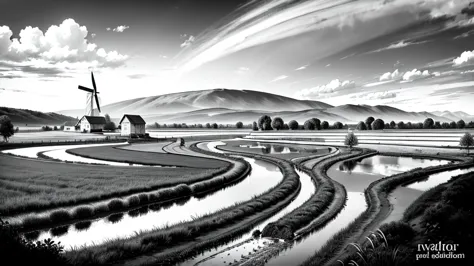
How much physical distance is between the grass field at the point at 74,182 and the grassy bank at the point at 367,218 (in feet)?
48.6

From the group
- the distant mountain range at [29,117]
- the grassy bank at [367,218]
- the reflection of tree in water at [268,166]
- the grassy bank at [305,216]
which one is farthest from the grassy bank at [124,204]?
the distant mountain range at [29,117]

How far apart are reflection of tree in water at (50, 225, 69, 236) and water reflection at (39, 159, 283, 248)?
0.74ft

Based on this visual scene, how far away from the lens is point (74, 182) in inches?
940

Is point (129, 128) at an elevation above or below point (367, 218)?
above

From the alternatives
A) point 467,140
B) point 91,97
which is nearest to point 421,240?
point 467,140

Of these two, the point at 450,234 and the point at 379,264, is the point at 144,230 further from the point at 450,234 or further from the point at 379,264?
the point at 450,234

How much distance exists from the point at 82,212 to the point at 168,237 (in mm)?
6729

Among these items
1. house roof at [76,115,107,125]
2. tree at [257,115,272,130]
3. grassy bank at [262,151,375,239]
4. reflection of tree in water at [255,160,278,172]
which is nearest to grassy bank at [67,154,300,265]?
grassy bank at [262,151,375,239]

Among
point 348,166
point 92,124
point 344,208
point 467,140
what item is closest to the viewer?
point 344,208

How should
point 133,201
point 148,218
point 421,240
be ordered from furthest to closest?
point 133,201, point 148,218, point 421,240

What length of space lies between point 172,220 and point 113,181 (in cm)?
1014

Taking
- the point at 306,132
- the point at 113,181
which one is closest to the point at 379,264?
the point at 113,181

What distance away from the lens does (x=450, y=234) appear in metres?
11.4

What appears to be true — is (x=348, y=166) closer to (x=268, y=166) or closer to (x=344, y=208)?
(x=268, y=166)
